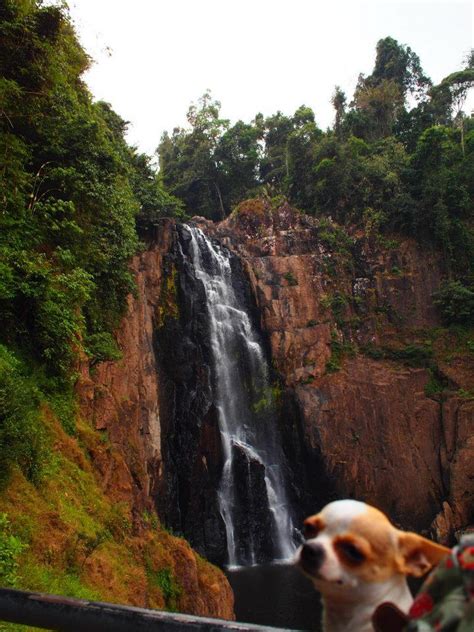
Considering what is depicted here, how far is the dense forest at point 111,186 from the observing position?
816 cm

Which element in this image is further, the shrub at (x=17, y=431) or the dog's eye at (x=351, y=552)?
the shrub at (x=17, y=431)

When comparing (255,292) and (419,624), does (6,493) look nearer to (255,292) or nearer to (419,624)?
(419,624)

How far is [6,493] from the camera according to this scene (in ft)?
17.2

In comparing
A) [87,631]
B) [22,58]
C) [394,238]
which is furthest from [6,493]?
[394,238]

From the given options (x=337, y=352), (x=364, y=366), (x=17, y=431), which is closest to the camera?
(x=17, y=431)

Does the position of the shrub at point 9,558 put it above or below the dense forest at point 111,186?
below

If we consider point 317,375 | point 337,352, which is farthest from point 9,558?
point 337,352

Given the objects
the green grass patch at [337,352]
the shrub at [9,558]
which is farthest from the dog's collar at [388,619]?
the green grass patch at [337,352]

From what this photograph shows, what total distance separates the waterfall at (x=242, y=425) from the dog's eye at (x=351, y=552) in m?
17.2

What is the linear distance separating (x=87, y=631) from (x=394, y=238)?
88.0 ft

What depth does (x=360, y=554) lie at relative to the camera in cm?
123

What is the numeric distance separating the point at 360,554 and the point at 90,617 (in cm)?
80

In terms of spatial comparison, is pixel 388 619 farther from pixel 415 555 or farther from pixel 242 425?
pixel 242 425

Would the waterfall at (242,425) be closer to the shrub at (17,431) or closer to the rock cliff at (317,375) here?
Result: the rock cliff at (317,375)
